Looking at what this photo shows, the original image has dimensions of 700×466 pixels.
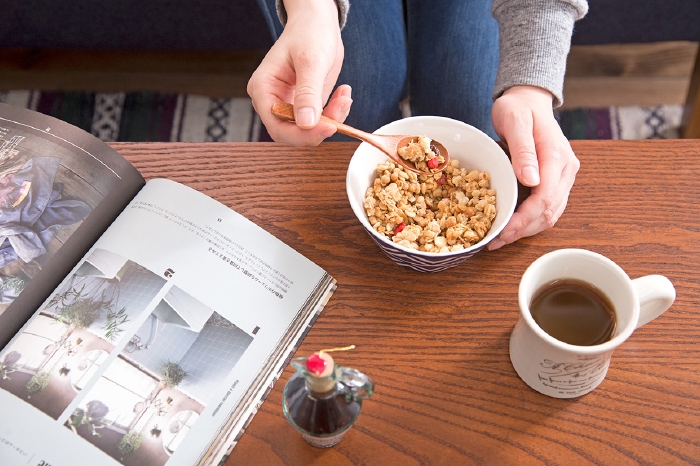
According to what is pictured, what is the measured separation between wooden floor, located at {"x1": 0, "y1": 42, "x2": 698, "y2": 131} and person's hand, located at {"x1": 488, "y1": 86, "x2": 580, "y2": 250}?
91cm

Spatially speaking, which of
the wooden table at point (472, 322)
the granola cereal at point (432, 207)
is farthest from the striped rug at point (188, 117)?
the granola cereal at point (432, 207)

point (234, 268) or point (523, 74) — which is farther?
point (523, 74)

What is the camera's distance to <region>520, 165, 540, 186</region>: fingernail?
694mm

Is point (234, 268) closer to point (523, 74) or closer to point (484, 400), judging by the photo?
point (484, 400)

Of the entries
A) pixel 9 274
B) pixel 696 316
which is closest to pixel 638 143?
pixel 696 316

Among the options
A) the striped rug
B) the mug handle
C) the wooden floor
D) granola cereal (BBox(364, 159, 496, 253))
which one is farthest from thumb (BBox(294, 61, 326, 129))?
the wooden floor

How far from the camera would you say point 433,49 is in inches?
40.6

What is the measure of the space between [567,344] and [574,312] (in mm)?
77

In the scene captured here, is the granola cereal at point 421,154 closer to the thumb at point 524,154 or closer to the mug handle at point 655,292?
the thumb at point 524,154

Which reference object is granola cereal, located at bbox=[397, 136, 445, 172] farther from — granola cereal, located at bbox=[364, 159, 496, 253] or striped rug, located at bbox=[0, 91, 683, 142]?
striped rug, located at bbox=[0, 91, 683, 142]

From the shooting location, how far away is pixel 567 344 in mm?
529

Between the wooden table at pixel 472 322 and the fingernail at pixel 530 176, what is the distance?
3.0 inches

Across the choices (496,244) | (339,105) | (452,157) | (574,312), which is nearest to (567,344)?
(574,312)

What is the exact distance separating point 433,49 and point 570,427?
0.69 meters
